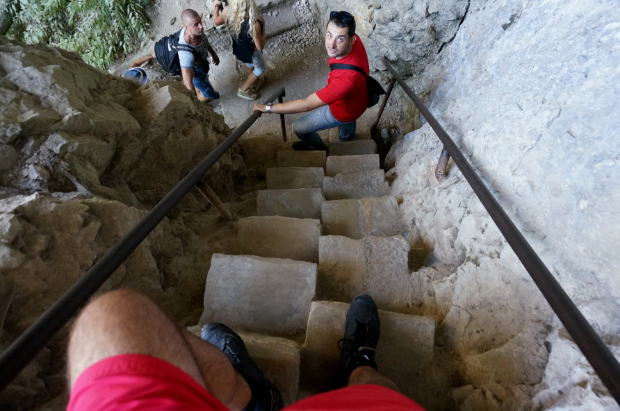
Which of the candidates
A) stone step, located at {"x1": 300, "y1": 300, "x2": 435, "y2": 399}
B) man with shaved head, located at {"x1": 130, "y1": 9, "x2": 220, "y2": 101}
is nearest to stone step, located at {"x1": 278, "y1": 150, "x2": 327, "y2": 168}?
man with shaved head, located at {"x1": 130, "y1": 9, "x2": 220, "y2": 101}

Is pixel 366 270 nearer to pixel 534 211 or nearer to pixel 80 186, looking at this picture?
pixel 534 211

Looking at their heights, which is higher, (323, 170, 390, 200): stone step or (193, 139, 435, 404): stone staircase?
(323, 170, 390, 200): stone step

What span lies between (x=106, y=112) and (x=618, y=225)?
2386 mm

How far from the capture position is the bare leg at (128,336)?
0.82 metres

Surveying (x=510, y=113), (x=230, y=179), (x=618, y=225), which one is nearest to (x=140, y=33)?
(x=230, y=179)

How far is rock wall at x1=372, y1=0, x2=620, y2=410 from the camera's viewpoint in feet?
3.29

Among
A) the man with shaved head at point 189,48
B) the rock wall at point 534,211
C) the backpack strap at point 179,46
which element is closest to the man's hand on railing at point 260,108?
the man with shaved head at point 189,48

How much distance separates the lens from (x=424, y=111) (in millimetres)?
1980

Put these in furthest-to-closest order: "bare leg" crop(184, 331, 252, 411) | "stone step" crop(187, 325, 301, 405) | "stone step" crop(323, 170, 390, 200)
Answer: "stone step" crop(323, 170, 390, 200), "stone step" crop(187, 325, 301, 405), "bare leg" crop(184, 331, 252, 411)

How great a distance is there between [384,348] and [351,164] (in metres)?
1.99

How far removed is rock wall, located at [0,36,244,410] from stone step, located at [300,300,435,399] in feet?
2.37

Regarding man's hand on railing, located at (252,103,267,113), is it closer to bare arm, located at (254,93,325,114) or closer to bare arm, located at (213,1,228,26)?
bare arm, located at (254,93,325,114)

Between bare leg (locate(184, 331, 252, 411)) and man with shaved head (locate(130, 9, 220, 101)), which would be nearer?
bare leg (locate(184, 331, 252, 411))

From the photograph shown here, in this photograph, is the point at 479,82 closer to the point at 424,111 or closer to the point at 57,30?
the point at 424,111
